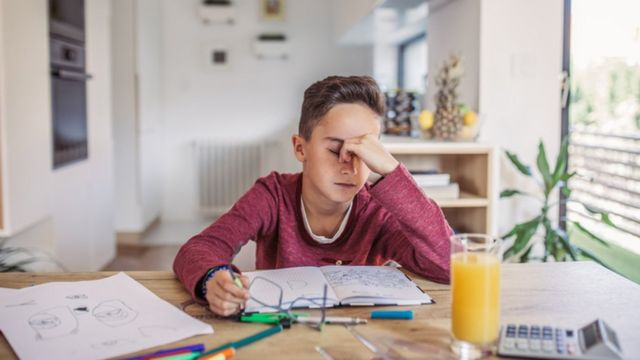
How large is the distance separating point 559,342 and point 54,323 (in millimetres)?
687

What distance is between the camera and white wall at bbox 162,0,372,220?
6.21m

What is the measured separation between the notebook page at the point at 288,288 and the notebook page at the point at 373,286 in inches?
0.8

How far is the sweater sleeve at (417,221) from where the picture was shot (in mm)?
1304

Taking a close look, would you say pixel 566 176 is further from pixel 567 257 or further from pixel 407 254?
pixel 407 254

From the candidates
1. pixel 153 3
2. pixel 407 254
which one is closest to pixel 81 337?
pixel 407 254

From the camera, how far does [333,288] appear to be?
3.84 feet

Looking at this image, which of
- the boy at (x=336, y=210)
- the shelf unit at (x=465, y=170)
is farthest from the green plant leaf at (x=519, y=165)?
the boy at (x=336, y=210)

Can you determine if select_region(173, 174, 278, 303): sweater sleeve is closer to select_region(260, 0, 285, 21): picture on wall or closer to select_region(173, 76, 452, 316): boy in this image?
select_region(173, 76, 452, 316): boy

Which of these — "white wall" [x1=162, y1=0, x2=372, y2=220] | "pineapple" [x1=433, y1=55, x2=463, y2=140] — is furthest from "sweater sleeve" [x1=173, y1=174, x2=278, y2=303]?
"white wall" [x1=162, y1=0, x2=372, y2=220]

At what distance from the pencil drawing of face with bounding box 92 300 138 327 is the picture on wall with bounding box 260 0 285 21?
17.6 ft

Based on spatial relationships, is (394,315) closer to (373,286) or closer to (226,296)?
(373,286)

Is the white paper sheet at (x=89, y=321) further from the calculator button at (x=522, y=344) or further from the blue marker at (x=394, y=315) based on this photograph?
the calculator button at (x=522, y=344)

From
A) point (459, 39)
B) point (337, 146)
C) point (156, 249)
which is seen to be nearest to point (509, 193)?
point (459, 39)

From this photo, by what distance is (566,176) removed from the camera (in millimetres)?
2791
